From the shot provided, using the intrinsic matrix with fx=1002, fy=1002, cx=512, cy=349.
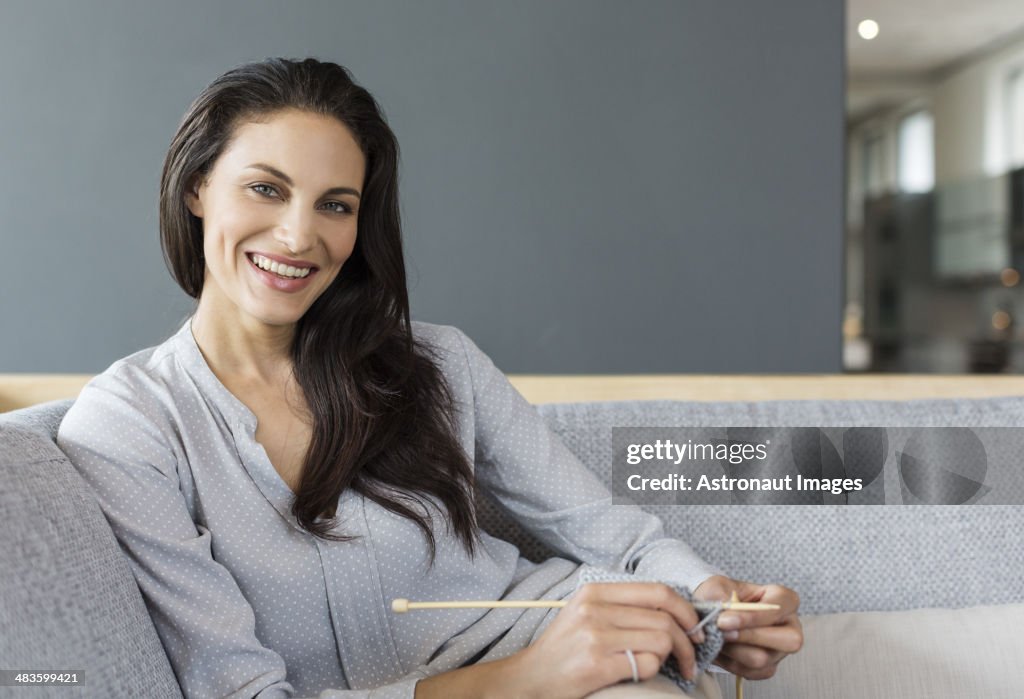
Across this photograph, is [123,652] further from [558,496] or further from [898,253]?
[898,253]

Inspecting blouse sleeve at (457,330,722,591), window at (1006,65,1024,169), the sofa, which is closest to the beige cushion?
the sofa

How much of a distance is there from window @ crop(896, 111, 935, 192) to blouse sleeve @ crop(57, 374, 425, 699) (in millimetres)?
6088

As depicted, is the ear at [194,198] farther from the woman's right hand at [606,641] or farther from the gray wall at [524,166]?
the gray wall at [524,166]

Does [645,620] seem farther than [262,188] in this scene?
No

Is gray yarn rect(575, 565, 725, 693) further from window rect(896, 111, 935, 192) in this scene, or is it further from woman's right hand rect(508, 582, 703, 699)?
window rect(896, 111, 935, 192)

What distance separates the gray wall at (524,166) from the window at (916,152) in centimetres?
449

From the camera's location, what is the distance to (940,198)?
609 centimetres

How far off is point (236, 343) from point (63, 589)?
43 centimetres

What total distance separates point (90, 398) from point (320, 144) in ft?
1.28

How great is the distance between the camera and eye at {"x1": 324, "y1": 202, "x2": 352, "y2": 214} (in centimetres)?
122

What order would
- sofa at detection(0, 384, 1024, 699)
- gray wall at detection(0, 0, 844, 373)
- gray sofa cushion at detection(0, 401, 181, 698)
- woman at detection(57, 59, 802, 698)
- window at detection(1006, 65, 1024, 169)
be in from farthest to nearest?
window at detection(1006, 65, 1024, 169) < gray wall at detection(0, 0, 844, 373) < sofa at detection(0, 384, 1024, 699) < woman at detection(57, 59, 802, 698) < gray sofa cushion at detection(0, 401, 181, 698)

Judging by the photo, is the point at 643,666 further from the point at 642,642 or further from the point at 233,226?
the point at 233,226

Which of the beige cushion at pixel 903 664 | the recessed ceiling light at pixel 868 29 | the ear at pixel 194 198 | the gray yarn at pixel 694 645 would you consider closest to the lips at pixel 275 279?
the ear at pixel 194 198

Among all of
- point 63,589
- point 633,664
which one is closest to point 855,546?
point 633,664
